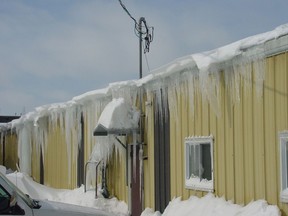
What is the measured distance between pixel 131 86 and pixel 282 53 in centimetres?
568

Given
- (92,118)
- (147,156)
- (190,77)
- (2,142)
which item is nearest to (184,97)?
(190,77)

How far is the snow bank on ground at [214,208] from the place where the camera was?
7305mm

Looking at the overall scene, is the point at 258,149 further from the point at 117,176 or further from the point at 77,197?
the point at 77,197

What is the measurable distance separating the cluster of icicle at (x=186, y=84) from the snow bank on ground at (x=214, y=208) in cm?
141

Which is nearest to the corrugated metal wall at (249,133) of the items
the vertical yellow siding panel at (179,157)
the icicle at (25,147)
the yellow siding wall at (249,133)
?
the yellow siding wall at (249,133)

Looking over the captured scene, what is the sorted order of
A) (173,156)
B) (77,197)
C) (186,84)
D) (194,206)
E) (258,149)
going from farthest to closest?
(77,197)
(173,156)
(186,84)
(194,206)
(258,149)

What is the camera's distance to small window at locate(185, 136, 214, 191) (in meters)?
9.17

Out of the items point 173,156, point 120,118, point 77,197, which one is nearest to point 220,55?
point 173,156

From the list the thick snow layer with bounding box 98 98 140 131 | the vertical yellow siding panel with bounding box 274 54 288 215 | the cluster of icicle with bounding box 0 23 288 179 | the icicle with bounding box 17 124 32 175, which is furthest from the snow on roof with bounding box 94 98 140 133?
the icicle with bounding box 17 124 32 175

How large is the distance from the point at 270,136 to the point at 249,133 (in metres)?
0.54

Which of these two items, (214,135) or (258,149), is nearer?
(258,149)

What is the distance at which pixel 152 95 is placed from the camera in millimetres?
11578

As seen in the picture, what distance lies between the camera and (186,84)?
9945 mm

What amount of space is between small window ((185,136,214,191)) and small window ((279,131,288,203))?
1954mm
